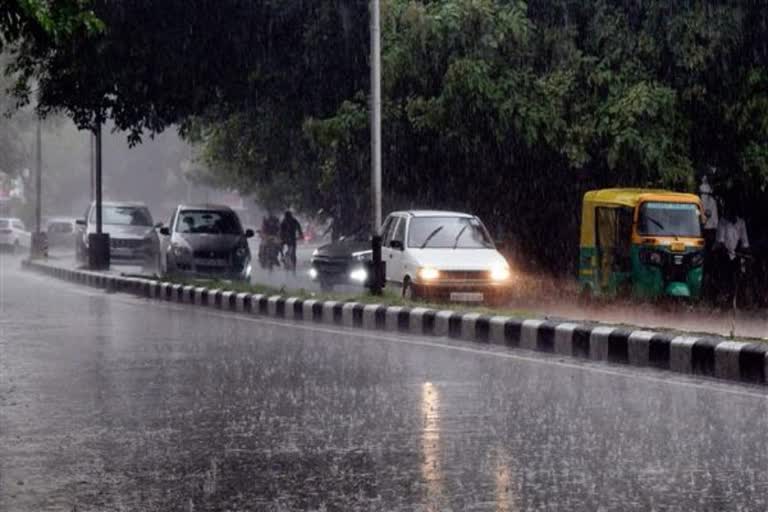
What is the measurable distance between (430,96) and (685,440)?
1841cm

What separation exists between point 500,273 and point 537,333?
17.4 ft

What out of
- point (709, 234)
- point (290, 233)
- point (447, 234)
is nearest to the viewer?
point (447, 234)

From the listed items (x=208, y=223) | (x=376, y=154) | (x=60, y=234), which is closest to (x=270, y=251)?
(x=208, y=223)

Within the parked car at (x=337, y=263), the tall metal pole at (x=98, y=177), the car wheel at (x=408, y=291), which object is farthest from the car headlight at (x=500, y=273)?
the tall metal pole at (x=98, y=177)

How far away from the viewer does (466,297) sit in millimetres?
22500

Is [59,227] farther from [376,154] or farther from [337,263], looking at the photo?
[376,154]

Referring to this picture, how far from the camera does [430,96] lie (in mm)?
27781

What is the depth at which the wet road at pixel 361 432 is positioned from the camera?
7.89m

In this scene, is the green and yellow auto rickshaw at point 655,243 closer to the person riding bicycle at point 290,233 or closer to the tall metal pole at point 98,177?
the tall metal pole at point 98,177

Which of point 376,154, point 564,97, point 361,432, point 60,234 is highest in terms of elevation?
point 564,97

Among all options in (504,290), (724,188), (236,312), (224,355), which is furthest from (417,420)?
(724,188)

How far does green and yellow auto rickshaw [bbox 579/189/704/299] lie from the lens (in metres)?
23.5

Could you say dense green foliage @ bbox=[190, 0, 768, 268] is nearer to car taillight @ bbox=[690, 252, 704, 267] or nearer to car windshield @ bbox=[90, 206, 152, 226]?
car taillight @ bbox=[690, 252, 704, 267]

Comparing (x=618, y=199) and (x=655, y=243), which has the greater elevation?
(x=618, y=199)
